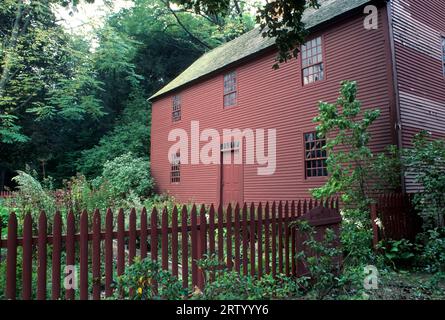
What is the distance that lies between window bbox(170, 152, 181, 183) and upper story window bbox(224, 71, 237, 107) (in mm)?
4401

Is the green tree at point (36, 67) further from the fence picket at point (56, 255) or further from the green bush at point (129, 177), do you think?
the fence picket at point (56, 255)

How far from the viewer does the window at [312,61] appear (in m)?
11.4

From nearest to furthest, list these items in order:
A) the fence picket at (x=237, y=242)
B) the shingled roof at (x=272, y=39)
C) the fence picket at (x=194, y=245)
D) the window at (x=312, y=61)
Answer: the fence picket at (x=194, y=245) → the fence picket at (x=237, y=242) → the shingled roof at (x=272, y=39) → the window at (x=312, y=61)

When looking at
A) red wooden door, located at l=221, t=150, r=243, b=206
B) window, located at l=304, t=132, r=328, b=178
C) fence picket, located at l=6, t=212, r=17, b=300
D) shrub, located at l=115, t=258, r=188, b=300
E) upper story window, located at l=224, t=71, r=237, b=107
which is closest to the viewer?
shrub, located at l=115, t=258, r=188, b=300

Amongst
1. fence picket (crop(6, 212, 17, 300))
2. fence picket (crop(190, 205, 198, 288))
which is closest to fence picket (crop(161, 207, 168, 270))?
fence picket (crop(190, 205, 198, 288))

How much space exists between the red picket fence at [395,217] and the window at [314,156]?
2994mm

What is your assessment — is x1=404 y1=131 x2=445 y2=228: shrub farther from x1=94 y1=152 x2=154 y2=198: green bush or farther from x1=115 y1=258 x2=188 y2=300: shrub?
x1=94 y1=152 x2=154 y2=198: green bush

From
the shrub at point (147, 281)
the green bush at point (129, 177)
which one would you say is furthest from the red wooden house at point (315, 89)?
the shrub at point (147, 281)

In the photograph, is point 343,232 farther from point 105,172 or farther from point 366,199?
point 105,172

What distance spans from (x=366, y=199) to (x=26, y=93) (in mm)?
22641

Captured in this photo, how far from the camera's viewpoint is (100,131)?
28.5 meters

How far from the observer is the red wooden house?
31.3ft

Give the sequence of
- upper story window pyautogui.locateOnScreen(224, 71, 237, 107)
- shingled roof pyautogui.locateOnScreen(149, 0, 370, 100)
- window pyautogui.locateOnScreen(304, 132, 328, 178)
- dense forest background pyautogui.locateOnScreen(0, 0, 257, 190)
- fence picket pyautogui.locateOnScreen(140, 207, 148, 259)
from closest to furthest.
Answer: fence picket pyautogui.locateOnScreen(140, 207, 148, 259) → shingled roof pyautogui.locateOnScreen(149, 0, 370, 100) → window pyautogui.locateOnScreen(304, 132, 328, 178) → upper story window pyautogui.locateOnScreen(224, 71, 237, 107) → dense forest background pyautogui.locateOnScreen(0, 0, 257, 190)
